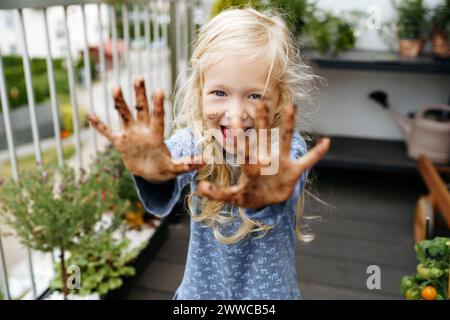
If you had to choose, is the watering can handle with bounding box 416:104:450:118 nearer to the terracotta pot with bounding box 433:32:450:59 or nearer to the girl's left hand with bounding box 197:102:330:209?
A: the terracotta pot with bounding box 433:32:450:59

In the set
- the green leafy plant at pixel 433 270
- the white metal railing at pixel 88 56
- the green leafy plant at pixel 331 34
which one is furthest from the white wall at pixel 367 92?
the green leafy plant at pixel 433 270

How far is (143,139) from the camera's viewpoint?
0.60 m

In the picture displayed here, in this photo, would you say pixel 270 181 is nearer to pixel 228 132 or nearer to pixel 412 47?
pixel 228 132

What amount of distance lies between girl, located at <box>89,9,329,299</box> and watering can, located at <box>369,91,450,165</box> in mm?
1827

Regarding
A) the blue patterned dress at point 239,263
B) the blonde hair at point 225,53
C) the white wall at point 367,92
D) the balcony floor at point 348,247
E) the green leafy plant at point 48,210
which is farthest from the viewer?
the white wall at point 367,92

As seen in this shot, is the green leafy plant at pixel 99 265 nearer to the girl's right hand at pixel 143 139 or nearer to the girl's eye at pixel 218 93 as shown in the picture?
the girl's eye at pixel 218 93

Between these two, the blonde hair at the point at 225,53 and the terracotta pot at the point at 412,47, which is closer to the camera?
the blonde hair at the point at 225,53

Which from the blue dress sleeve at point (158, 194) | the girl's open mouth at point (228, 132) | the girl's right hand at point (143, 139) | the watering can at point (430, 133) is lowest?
the watering can at point (430, 133)

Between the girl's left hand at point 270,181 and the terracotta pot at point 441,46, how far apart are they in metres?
2.48

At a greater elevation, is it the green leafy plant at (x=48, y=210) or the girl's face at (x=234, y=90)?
the girl's face at (x=234, y=90)

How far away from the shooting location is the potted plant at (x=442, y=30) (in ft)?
8.84

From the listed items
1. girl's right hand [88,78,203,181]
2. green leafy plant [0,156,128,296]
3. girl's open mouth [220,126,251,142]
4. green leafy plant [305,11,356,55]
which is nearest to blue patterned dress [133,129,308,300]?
girl's open mouth [220,126,251,142]

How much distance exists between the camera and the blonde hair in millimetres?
858
